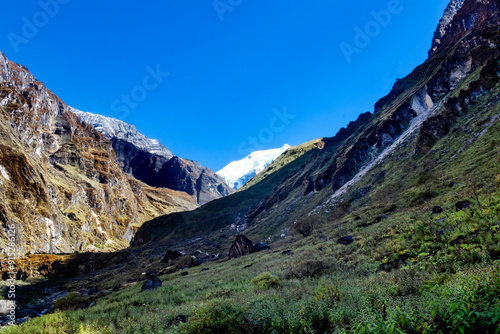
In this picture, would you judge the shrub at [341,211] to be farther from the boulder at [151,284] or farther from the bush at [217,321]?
the bush at [217,321]

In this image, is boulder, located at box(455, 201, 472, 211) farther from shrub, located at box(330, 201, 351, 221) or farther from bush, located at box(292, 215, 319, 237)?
shrub, located at box(330, 201, 351, 221)

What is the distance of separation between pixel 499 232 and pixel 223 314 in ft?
38.0

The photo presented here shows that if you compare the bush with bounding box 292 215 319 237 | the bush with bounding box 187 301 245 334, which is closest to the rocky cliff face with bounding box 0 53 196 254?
the bush with bounding box 292 215 319 237

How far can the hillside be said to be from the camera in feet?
19.9

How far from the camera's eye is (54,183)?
109250 mm

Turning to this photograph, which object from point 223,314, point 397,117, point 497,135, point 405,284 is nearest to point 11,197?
point 223,314

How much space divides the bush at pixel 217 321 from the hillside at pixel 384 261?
35mm

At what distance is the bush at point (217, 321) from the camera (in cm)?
741

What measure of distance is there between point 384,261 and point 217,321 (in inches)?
362

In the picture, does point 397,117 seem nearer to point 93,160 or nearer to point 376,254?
point 376,254

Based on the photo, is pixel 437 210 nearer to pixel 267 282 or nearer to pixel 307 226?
pixel 267 282

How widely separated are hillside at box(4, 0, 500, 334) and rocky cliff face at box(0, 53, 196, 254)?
32505 mm

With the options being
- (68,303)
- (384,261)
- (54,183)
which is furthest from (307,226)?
(54,183)

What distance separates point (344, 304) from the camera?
7008mm
